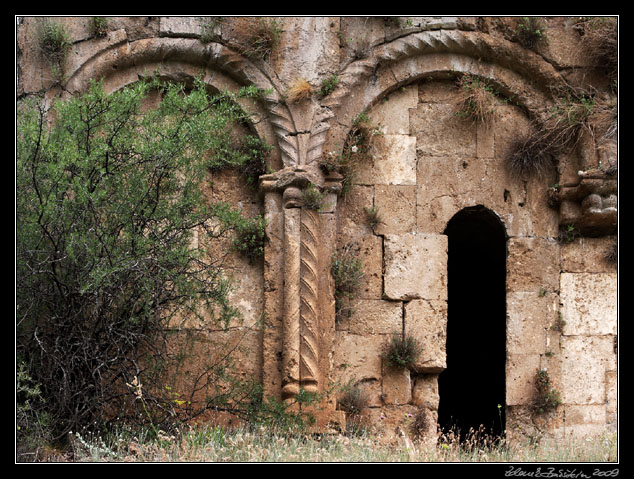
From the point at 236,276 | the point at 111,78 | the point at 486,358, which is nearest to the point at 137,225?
the point at 236,276

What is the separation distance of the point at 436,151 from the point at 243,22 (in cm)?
231

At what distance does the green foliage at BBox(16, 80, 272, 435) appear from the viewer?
678 centimetres

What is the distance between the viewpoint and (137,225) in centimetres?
701

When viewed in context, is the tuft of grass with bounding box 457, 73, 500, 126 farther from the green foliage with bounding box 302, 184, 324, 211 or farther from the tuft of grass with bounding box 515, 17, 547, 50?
the green foliage with bounding box 302, 184, 324, 211

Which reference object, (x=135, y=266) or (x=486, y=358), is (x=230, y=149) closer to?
(x=135, y=266)

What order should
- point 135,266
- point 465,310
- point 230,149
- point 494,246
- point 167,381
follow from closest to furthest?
point 135,266, point 167,381, point 230,149, point 494,246, point 465,310

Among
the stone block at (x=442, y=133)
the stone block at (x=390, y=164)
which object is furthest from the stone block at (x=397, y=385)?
the stone block at (x=442, y=133)

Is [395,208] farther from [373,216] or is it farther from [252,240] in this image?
[252,240]

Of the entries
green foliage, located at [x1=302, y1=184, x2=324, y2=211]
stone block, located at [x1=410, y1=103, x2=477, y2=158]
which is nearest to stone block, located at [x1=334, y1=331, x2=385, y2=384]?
green foliage, located at [x1=302, y1=184, x2=324, y2=211]

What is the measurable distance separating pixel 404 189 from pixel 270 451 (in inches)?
131

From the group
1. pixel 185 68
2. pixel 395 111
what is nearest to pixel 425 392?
pixel 395 111

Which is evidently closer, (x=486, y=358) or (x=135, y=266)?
(x=135, y=266)

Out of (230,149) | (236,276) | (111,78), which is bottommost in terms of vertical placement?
(236,276)

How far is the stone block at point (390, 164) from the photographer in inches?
334
